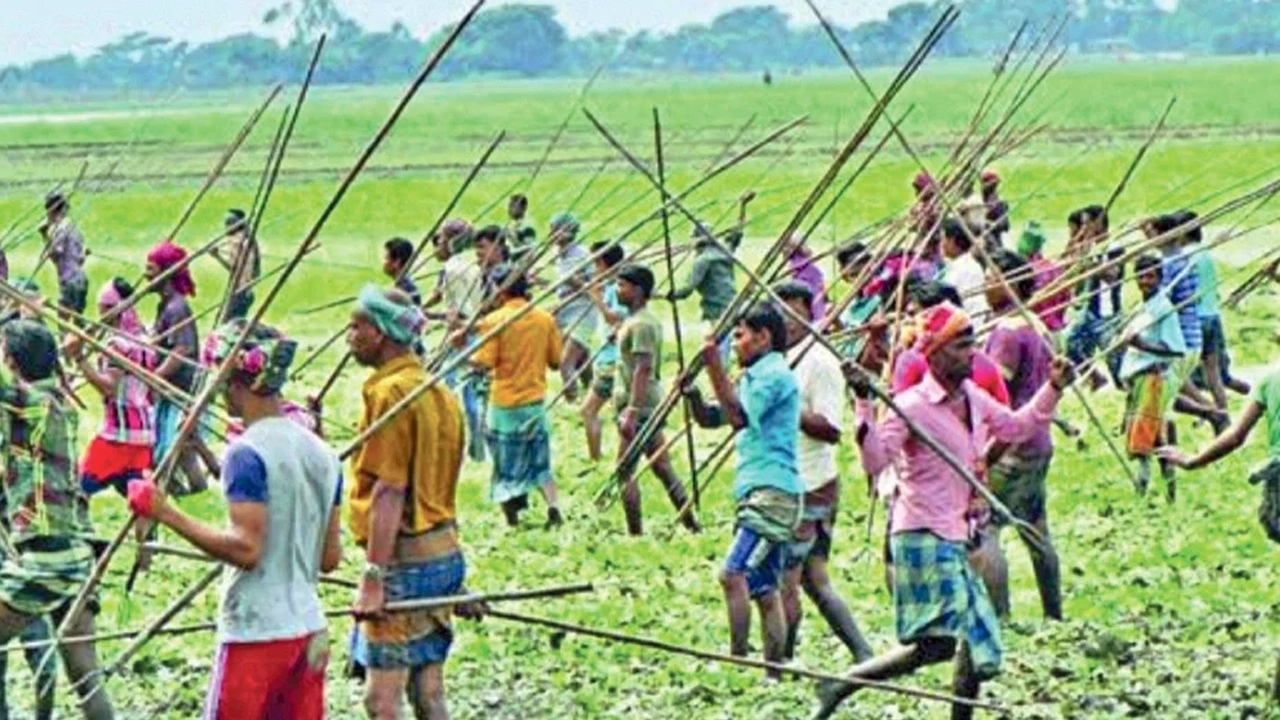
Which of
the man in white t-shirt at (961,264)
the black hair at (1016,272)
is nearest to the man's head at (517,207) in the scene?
the man in white t-shirt at (961,264)

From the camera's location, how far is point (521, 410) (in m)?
16.7

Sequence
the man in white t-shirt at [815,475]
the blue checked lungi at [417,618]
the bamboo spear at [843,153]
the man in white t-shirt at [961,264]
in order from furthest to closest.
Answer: the man in white t-shirt at [961,264]
the man in white t-shirt at [815,475]
the bamboo spear at [843,153]
the blue checked lungi at [417,618]

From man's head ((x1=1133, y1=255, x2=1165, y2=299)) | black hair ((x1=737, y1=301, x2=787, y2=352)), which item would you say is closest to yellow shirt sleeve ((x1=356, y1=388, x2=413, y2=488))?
black hair ((x1=737, y1=301, x2=787, y2=352))

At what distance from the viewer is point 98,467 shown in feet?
50.7

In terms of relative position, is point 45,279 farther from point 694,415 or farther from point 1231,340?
point 694,415

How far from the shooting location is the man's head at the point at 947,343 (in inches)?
410

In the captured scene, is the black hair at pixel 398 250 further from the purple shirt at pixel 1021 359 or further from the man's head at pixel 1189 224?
the purple shirt at pixel 1021 359

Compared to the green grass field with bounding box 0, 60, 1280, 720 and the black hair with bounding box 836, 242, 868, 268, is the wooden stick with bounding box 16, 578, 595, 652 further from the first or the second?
the black hair with bounding box 836, 242, 868, 268

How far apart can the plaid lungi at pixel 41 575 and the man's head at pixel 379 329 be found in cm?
150

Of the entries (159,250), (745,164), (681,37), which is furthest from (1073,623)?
(681,37)

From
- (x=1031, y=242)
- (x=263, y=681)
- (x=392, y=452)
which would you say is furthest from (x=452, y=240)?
(x=263, y=681)

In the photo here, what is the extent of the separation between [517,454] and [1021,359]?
4274 mm

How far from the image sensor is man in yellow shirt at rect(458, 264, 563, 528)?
1647 centimetres

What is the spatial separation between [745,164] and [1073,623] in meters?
39.0
